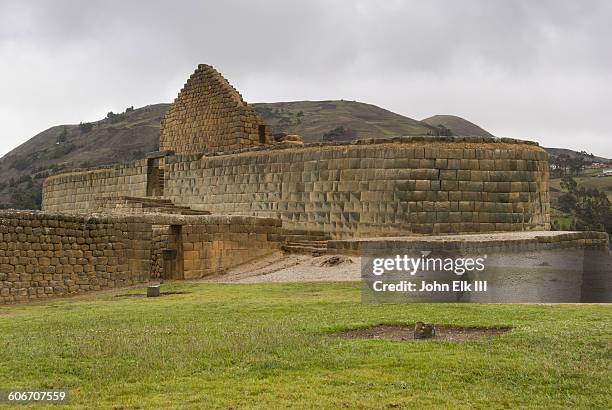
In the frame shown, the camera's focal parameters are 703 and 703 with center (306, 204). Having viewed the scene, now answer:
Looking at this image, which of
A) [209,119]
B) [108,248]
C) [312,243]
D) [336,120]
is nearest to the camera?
[108,248]

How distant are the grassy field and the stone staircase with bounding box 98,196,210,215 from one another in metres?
13.2

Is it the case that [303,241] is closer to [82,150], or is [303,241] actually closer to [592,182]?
[592,182]

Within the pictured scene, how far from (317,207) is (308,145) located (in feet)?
7.28

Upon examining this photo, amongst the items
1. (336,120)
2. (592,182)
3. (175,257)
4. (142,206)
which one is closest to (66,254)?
(175,257)

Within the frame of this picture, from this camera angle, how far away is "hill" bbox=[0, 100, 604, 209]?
92938mm

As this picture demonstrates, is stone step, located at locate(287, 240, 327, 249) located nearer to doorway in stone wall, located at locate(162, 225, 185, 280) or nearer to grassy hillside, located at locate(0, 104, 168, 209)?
doorway in stone wall, located at locate(162, 225, 185, 280)

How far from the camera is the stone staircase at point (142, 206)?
980 inches

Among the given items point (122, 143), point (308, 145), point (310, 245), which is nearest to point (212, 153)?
point (308, 145)

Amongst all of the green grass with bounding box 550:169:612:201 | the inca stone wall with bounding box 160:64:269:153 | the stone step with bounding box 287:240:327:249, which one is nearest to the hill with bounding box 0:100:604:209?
the green grass with bounding box 550:169:612:201

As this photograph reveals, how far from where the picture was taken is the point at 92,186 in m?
32.8

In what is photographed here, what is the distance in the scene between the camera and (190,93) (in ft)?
105

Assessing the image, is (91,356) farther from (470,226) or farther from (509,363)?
(470,226)

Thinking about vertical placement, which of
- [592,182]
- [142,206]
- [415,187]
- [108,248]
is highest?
[592,182]

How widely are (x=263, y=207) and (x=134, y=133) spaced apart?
Result: 275 ft
